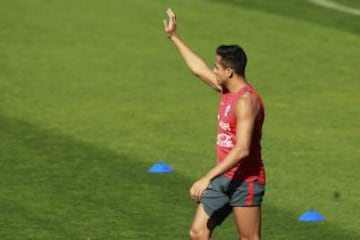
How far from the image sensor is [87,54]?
84.3 ft

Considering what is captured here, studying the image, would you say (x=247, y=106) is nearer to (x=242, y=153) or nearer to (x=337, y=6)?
(x=242, y=153)

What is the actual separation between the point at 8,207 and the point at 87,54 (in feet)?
31.6

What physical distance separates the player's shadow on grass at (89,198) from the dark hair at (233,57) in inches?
122

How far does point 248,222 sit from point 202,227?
1.38ft

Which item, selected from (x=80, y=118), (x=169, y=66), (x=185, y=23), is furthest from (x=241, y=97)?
(x=185, y=23)

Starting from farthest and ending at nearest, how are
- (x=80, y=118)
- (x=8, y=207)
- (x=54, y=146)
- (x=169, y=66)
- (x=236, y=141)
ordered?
(x=169, y=66), (x=80, y=118), (x=54, y=146), (x=8, y=207), (x=236, y=141)

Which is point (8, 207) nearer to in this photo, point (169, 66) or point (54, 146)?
point (54, 146)

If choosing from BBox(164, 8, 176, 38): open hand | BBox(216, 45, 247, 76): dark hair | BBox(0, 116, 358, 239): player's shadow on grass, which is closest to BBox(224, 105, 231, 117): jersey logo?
BBox(216, 45, 247, 76): dark hair

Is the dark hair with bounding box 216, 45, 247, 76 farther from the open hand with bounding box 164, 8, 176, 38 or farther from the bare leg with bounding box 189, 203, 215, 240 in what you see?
the bare leg with bounding box 189, 203, 215, 240

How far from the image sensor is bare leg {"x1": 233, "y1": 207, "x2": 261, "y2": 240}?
12.7 meters

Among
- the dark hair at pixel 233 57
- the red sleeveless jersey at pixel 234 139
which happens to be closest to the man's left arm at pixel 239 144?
the red sleeveless jersey at pixel 234 139

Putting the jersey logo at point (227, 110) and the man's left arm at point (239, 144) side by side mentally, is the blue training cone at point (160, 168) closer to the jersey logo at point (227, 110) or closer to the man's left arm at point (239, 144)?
the jersey logo at point (227, 110)

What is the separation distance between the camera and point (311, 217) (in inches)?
627

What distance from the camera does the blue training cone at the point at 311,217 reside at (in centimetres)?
1589
